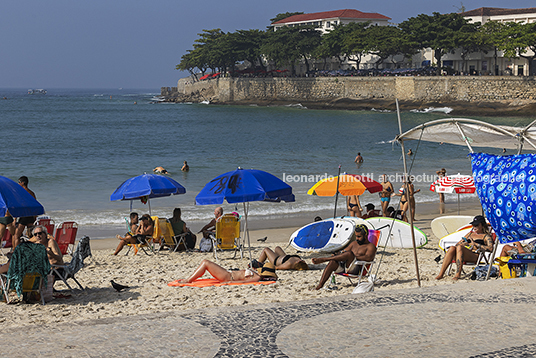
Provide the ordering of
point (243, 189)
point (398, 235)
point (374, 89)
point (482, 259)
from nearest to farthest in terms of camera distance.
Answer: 1. point (482, 259)
2. point (243, 189)
3. point (398, 235)
4. point (374, 89)

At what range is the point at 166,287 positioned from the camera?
23.2 ft

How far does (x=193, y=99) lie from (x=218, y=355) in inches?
3558

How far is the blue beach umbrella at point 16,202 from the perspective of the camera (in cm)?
632

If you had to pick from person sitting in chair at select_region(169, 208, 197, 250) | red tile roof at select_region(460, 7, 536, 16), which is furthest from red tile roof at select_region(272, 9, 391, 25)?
person sitting in chair at select_region(169, 208, 197, 250)

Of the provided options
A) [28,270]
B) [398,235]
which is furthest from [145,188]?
[398,235]

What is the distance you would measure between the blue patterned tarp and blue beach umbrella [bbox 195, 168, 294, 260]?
2.80 m

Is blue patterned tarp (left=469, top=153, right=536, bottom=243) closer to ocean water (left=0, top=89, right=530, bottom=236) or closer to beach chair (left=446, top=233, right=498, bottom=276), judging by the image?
ocean water (left=0, top=89, right=530, bottom=236)

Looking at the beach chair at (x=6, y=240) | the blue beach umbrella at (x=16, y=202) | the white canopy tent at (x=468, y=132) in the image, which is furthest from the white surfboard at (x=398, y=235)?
the beach chair at (x=6, y=240)

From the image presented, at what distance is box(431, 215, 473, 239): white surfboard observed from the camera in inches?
372

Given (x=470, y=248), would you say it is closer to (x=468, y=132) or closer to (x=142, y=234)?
→ (x=468, y=132)

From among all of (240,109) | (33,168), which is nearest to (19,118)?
(240,109)

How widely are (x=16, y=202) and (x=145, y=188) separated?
3078 millimetres

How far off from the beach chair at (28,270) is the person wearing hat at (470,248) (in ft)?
15.8

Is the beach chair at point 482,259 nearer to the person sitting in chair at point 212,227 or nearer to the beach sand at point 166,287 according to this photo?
the beach sand at point 166,287
